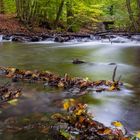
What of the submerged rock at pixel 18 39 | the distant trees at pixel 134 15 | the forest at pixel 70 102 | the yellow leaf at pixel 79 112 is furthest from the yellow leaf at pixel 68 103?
the distant trees at pixel 134 15

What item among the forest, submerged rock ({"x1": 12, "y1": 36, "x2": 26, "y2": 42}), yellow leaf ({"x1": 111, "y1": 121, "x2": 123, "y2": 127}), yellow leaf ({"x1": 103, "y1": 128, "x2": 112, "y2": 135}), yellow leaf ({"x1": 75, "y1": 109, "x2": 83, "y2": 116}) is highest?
yellow leaf ({"x1": 75, "y1": 109, "x2": 83, "y2": 116})

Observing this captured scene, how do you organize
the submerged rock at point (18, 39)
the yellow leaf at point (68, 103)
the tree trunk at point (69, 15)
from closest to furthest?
the yellow leaf at point (68, 103), the submerged rock at point (18, 39), the tree trunk at point (69, 15)

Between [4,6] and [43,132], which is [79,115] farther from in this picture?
[4,6]

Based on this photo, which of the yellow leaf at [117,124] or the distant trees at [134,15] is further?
the distant trees at [134,15]

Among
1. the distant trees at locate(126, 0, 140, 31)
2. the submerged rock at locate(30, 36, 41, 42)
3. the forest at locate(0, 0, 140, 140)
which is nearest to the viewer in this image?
the forest at locate(0, 0, 140, 140)

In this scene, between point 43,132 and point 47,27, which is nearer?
point 43,132

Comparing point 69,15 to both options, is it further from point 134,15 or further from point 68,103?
point 68,103

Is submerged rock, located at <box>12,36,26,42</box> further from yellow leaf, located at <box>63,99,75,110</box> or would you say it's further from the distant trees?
yellow leaf, located at <box>63,99,75,110</box>

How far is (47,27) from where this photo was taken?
938 inches

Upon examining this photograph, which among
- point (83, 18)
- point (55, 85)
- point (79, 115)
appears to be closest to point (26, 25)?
point (83, 18)

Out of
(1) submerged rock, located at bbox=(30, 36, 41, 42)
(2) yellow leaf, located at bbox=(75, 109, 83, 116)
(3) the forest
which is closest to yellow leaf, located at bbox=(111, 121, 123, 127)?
(3) the forest

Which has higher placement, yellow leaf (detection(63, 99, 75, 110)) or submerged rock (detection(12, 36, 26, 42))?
yellow leaf (detection(63, 99, 75, 110))

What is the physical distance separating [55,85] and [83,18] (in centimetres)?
1918

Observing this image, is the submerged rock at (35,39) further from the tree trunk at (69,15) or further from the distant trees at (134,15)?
the tree trunk at (69,15)
